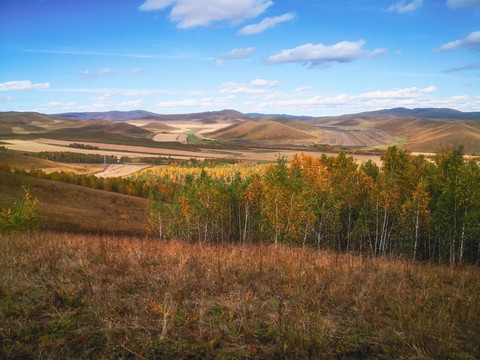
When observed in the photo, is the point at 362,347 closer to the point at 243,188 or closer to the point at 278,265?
the point at 278,265

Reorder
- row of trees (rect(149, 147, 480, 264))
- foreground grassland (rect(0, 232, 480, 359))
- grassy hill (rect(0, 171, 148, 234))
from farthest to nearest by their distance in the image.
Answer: grassy hill (rect(0, 171, 148, 234)), row of trees (rect(149, 147, 480, 264)), foreground grassland (rect(0, 232, 480, 359))

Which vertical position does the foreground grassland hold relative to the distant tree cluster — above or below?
above

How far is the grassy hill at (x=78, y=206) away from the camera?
5559 cm

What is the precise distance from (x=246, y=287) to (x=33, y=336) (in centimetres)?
493

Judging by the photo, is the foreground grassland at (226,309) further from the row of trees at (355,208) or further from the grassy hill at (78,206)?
the grassy hill at (78,206)

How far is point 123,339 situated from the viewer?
5.91 metres

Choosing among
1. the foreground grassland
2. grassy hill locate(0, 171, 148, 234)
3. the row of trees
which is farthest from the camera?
grassy hill locate(0, 171, 148, 234)

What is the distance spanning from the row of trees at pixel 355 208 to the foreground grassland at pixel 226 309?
54.4 feet

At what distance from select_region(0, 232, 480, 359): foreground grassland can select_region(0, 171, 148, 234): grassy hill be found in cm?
4892

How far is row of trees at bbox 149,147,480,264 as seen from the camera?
35.7 metres

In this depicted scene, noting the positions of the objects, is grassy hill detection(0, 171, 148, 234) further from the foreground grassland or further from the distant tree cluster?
the foreground grassland

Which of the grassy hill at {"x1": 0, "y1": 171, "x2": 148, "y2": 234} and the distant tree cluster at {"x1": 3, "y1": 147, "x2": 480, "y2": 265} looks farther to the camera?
the grassy hill at {"x1": 0, "y1": 171, "x2": 148, "y2": 234}

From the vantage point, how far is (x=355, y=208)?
156 feet

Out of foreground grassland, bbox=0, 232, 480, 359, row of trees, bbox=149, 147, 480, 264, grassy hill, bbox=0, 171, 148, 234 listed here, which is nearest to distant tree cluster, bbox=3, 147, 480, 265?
row of trees, bbox=149, 147, 480, 264
